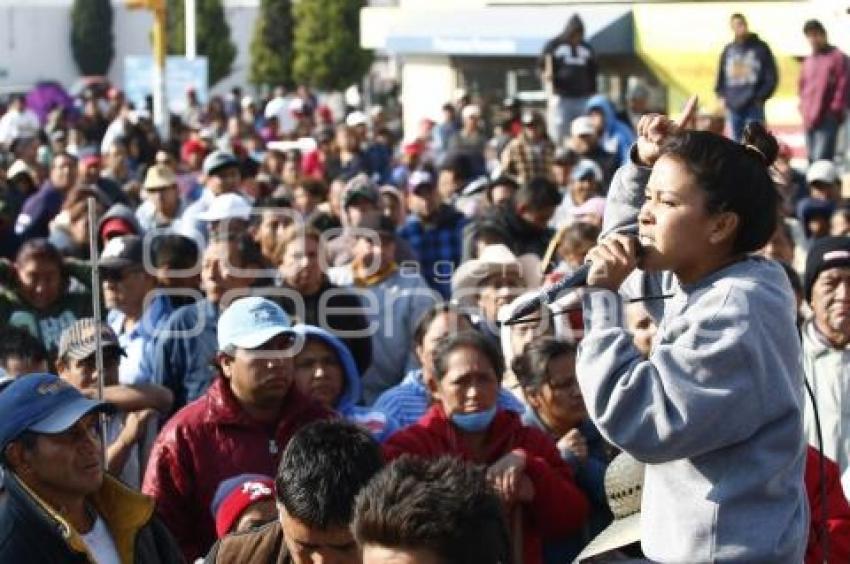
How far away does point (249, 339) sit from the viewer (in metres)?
6.54

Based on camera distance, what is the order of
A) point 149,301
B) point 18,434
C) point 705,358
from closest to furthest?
point 705,358 → point 18,434 → point 149,301

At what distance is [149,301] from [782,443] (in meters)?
5.43

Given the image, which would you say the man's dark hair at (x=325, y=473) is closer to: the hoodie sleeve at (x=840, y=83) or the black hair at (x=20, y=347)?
the black hair at (x=20, y=347)

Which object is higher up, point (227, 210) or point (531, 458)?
point (227, 210)

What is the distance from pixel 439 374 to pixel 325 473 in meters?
2.35

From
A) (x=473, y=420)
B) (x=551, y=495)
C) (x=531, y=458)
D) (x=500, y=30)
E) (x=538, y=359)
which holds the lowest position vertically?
(x=551, y=495)

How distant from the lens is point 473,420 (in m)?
6.70

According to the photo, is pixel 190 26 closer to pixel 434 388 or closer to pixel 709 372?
pixel 434 388

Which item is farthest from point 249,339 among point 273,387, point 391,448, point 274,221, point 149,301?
point 274,221

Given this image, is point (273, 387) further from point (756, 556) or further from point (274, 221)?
point (274, 221)

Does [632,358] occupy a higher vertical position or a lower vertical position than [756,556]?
higher

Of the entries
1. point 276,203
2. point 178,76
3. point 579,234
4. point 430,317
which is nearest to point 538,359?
point 430,317

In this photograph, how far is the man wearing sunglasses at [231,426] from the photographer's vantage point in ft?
20.5

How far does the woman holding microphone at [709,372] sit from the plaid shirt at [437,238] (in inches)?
337
